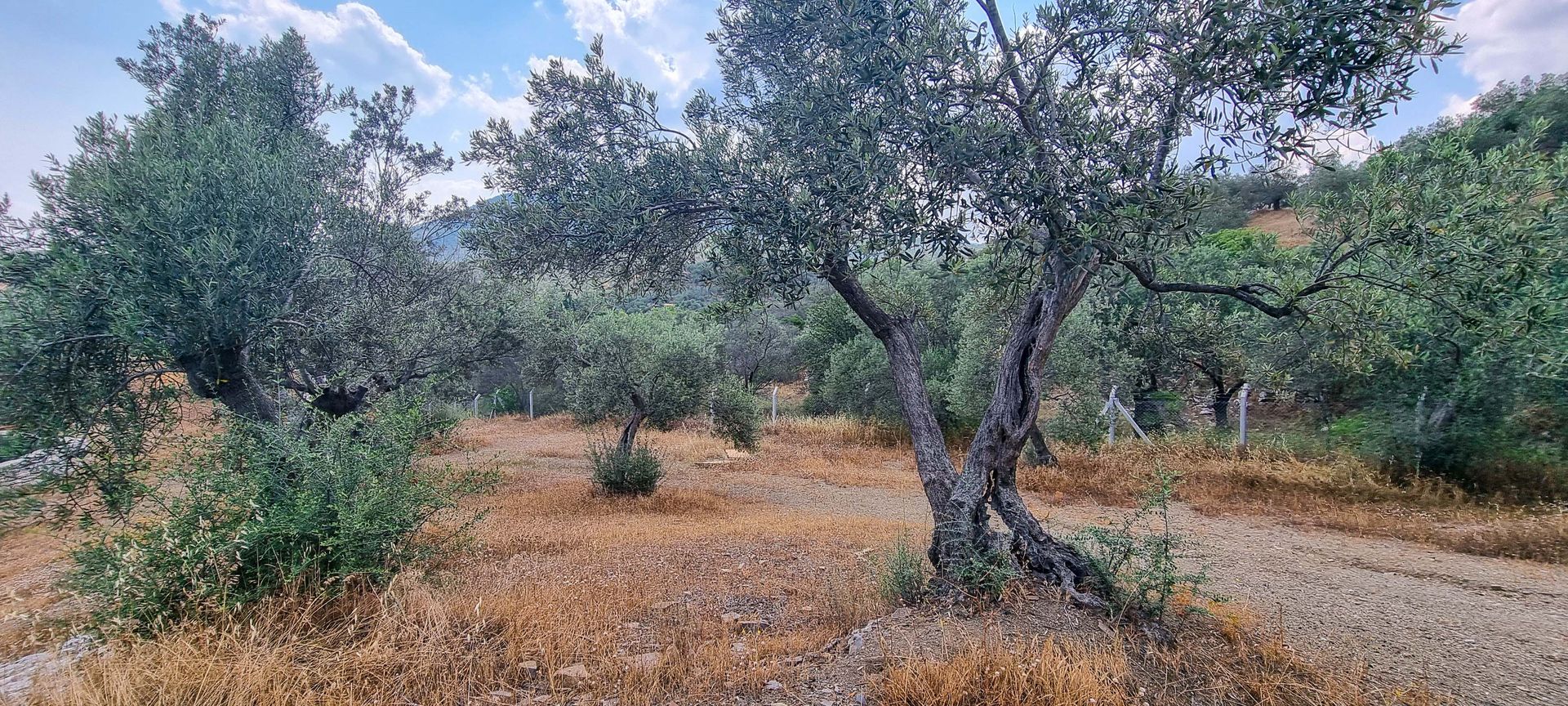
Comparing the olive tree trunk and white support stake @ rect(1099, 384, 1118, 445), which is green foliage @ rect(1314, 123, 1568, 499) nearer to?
the olive tree trunk

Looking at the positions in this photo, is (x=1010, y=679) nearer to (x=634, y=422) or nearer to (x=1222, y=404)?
(x=634, y=422)

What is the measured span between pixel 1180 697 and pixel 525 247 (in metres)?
5.91

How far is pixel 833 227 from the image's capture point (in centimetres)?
421

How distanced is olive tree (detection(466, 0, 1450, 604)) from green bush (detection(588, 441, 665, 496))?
21.8ft

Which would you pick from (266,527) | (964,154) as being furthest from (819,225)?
(266,527)

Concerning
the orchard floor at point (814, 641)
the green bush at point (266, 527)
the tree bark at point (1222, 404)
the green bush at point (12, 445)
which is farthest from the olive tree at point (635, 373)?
the tree bark at point (1222, 404)

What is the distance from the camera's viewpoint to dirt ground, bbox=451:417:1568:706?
161 inches

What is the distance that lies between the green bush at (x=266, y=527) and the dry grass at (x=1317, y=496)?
8.23 meters

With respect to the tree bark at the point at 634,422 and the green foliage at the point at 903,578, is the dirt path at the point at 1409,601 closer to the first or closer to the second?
the green foliage at the point at 903,578

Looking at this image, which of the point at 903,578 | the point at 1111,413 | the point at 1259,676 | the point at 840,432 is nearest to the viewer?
the point at 1259,676

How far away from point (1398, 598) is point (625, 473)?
10383 millimetres

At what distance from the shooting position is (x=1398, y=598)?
18.7 ft

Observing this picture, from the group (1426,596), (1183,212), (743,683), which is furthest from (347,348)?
(1426,596)

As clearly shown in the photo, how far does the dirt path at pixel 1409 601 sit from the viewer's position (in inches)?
161
